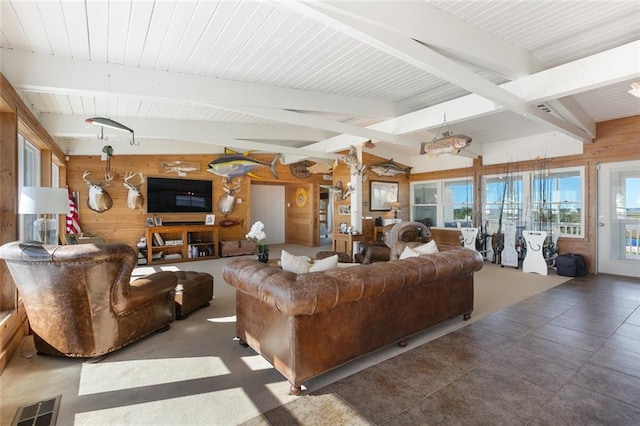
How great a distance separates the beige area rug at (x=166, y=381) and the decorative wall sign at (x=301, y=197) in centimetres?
673

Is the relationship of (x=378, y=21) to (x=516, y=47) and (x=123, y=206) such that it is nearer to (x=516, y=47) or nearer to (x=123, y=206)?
(x=516, y=47)

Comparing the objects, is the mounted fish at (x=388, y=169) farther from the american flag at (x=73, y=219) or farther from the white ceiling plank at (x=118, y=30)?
the american flag at (x=73, y=219)

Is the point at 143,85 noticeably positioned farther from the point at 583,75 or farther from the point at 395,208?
the point at 395,208

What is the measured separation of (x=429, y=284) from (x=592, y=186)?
524cm

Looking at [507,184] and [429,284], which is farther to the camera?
[507,184]

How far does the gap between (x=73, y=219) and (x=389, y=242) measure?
6295mm

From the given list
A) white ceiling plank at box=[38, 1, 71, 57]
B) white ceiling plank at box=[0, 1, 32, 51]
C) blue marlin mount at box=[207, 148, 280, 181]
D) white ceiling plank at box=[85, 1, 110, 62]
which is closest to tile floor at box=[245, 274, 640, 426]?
white ceiling plank at box=[85, 1, 110, 62]

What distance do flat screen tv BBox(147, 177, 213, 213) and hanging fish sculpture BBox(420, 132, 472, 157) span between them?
535 cm

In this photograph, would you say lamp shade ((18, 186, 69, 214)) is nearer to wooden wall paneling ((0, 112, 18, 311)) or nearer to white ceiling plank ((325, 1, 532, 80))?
wooden wall paneling ((0, 112, 18, 311))

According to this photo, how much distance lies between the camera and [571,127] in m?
5.00

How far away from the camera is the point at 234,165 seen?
24.8ft

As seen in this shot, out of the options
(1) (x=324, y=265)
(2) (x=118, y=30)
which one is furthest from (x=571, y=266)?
(2) (x=118, y=30)

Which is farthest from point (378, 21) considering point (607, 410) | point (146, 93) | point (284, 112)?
point (607, 410)

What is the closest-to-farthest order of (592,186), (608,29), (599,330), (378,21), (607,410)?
1. (607,410)
2. (378,21)
3. (608,29)
4. (599,330)
5. (592,186)
